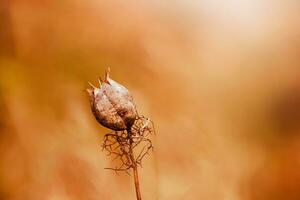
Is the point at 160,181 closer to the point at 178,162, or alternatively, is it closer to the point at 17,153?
the point at 178,162

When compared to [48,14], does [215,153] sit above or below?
below

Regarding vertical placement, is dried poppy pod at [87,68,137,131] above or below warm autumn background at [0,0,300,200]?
below

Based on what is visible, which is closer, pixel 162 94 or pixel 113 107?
pixel 113 107

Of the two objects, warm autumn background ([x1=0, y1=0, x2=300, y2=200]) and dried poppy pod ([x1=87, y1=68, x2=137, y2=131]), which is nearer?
dried poppy pod ([x1=87, y1=68, x2=137, y2=131])

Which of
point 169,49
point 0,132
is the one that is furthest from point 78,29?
point 0,132
